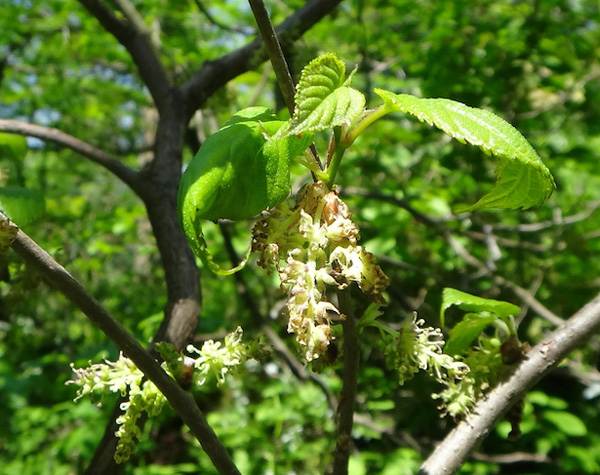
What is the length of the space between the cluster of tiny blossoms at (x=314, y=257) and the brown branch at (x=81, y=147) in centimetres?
76

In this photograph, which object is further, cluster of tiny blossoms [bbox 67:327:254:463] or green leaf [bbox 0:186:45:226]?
green leaf [bbox 0:186:45:226]

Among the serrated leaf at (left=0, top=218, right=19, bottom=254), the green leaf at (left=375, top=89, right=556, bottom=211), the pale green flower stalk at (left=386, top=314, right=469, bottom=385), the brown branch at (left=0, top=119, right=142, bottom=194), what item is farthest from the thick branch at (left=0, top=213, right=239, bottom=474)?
the brown branch at (left=0, top=119, right=142, bottom=194)

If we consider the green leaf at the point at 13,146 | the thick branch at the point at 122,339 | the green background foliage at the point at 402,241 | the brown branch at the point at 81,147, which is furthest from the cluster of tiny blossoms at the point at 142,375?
the green background foliage at the point at 402,241

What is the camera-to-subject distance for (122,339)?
65 centimetres

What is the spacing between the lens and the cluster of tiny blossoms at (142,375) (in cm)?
73

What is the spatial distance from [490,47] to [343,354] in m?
2.01

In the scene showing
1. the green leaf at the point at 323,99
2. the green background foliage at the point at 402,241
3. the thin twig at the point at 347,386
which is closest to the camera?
the green leaf at the point at 323,99

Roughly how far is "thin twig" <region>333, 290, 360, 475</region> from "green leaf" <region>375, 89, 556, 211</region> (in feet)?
0.72

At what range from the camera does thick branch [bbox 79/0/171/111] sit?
1.48 metres

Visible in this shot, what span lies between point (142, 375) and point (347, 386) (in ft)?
0.90

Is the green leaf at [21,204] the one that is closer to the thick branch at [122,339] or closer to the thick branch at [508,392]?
the thick branch at [122,339]

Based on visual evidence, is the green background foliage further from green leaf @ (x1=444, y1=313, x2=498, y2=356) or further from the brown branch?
green leaf @ (x1=444, y1=313, x2=498, y2=356)

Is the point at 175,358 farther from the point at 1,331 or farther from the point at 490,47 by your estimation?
the point at 1,331

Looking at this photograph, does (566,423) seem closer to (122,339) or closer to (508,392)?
(508,392)
